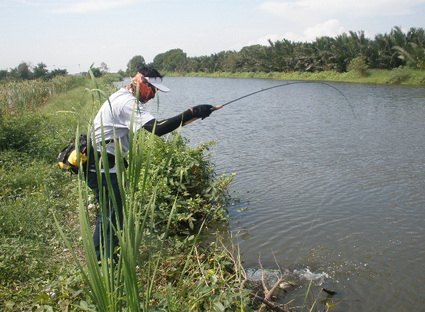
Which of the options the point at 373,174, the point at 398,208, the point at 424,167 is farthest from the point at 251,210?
the point at 424,167

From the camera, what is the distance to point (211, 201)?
561cm

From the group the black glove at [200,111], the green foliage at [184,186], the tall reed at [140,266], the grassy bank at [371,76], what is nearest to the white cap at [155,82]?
the black glove at [200,111]

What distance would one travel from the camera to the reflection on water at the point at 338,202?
167 inches

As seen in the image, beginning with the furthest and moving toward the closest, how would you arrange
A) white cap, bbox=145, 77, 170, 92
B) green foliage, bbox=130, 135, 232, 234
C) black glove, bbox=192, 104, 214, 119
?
green foliage, bbox=130, 135, 232, 234
black glove, bbox=192, 104, 214, 119
white cap, bbox=145, 77, 170, 92

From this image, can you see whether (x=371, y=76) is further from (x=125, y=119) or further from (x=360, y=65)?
(x=125, y=119)

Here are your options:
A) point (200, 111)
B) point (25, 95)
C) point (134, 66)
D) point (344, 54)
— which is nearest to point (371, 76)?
point (344, 54)

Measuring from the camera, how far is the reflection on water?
4.23 metres

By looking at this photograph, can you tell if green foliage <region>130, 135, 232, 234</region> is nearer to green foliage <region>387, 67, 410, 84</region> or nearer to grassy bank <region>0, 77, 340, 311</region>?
grassy bank <region>0, 77, 340, 311</region>

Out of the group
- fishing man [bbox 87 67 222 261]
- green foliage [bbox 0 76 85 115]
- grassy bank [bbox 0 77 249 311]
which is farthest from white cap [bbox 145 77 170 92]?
green foliage [bbox 0 76 85 115]

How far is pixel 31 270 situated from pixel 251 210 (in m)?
3.42

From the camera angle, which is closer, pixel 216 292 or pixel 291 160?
pixel 216 292

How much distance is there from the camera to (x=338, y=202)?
20.1 feet

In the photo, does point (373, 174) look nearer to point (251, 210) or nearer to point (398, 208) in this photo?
point (398, 208)

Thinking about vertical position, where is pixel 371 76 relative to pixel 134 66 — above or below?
below
